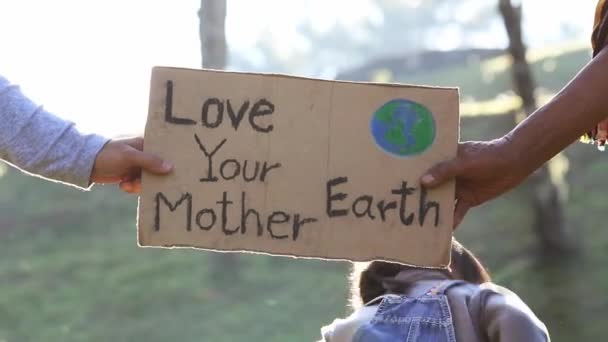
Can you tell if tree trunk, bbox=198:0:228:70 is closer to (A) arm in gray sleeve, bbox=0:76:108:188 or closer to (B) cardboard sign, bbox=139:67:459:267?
(B) cardboard sign, bbox=139:67:459:267

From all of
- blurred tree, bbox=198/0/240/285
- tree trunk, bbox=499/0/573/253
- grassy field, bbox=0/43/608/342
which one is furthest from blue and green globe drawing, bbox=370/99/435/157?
tree trunk, bbox=499/0/573/253

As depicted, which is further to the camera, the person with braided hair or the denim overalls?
the denim overalls

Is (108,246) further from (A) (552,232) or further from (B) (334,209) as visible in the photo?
(B) (334,209)

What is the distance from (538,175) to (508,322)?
525 cm

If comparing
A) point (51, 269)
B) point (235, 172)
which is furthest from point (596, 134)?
point (51, 269)

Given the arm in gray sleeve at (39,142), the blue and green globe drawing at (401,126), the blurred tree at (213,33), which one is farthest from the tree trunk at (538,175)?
the arm in gray sleeve at (39,142)

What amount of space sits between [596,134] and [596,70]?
1.15ft

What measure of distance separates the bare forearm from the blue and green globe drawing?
0.21m

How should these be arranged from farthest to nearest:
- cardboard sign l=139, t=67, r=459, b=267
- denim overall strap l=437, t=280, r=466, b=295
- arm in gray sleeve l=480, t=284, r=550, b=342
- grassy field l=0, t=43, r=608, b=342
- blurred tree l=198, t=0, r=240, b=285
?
blurred tree l=198, t=0, r=240, b=285, grassy field l=0, t=43, r=608, b=342, denim overall strap l=437, t=280, r=466, b=295, arm in gray sleeve l=480, t=284, r=550, b=342, cardboard sign l=139, t=67, r=459, b=267

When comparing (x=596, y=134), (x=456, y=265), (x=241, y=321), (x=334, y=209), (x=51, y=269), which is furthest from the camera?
(x=51, y=269)

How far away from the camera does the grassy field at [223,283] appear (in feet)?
24.7

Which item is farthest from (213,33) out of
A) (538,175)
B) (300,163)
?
(300,163)

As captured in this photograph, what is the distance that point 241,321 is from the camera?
7.85 meters

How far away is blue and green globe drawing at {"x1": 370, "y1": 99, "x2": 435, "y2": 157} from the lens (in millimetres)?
2475
